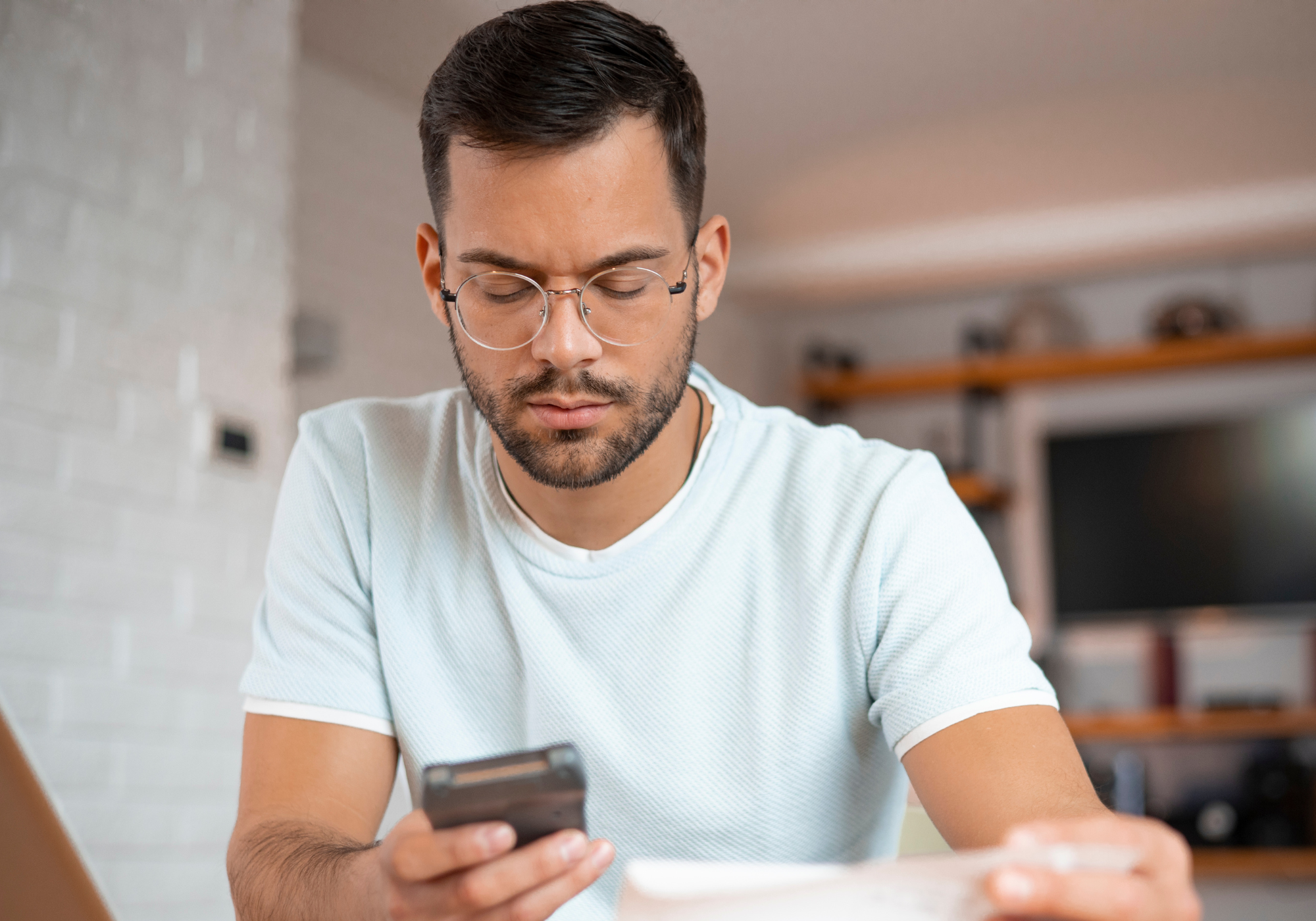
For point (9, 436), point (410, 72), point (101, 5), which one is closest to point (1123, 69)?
point (410, 72)

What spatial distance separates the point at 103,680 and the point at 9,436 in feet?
1.25

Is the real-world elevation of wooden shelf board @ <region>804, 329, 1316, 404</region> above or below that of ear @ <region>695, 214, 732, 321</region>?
above

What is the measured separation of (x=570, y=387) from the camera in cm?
95

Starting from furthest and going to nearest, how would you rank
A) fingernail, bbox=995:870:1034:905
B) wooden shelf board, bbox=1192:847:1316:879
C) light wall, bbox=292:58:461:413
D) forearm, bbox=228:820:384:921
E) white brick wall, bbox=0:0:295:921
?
1. wooden shelf board, bbox=1192:847:1316:879
2. light wall, bbox=292:58:461:413
3. white brick wall, bbox=0:0:295:921
4. forearm, bbox=228:820:384:921
5. fingernail, bbox=995:870:1034:905

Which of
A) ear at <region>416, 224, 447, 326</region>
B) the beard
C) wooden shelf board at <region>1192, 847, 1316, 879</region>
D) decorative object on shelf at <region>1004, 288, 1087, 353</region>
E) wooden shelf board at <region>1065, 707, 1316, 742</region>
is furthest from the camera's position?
decorative object on shelf at <region>1004, 288, 1087, 353</region>

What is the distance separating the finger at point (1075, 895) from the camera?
0.52 metres

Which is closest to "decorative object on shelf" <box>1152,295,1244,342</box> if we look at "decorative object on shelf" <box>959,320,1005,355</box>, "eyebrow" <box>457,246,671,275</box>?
"decorative object on shelf" <box>959,320,1005,355</box>

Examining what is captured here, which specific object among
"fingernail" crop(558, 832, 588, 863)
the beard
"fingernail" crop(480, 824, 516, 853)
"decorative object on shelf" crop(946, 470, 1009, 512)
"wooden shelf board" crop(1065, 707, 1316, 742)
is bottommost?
"wooden shelf board" crop(1065, 707, 1316, 742)

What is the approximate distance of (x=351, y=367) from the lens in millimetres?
2617

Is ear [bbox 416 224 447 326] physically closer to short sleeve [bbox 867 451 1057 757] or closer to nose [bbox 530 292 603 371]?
nose [bbox 530 292 603 371]

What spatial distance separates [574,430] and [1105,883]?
1.81 feet

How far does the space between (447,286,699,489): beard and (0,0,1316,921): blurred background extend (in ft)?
1.27

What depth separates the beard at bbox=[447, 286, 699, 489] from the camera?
3.15ft

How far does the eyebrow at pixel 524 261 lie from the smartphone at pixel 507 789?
1.55 ft
